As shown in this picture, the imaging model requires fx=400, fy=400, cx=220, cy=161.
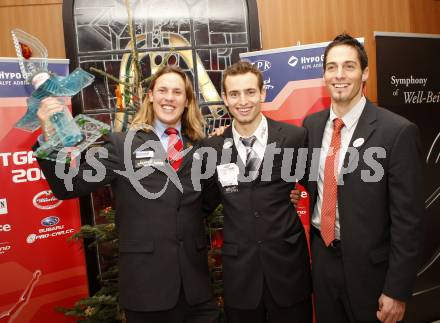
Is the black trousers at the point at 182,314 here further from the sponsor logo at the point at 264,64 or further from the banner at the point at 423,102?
the banner at the point at 423,102

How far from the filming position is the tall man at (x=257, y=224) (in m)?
2.01

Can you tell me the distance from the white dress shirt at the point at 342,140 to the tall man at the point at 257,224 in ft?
0.41

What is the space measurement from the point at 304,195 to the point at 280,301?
159 cm

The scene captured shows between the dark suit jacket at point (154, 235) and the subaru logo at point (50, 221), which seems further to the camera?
the subaru logo at point (50, 221)

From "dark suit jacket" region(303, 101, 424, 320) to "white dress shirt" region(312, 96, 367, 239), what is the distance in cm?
4

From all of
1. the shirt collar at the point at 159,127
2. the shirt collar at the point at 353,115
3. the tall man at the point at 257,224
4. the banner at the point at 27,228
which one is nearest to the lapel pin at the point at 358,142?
the shirt collar at the point at 353,115

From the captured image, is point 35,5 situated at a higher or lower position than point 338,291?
higher

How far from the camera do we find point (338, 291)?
6.48 feet

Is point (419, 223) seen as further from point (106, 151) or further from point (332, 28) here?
point (332, 28)

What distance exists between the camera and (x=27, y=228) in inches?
126

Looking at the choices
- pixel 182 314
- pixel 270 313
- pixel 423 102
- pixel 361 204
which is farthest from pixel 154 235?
pixel 423 102

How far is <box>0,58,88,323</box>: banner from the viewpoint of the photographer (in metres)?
3.10

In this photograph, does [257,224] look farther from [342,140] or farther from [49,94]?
[49,94]

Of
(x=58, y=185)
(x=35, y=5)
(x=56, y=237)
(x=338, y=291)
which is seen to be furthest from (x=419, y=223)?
(x=35, y=5)
